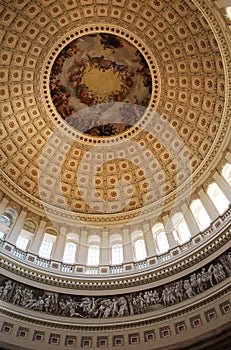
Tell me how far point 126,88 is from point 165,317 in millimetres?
17027

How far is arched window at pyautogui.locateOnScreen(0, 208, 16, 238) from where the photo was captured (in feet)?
73.5

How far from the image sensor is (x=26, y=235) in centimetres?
2328

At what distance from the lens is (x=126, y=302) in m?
19.4

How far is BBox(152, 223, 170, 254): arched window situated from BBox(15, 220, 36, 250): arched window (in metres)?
7.69

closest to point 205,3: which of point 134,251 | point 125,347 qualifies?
point 134,251

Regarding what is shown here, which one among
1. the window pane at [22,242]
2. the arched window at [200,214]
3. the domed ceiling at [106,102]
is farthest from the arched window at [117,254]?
the window pane at [22,242]

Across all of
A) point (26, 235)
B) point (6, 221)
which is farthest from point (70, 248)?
point (6, 221)

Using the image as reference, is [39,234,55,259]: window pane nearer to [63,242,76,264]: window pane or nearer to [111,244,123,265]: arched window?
[63,242,76,264]: window pane

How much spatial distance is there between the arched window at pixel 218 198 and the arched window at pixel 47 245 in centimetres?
1019

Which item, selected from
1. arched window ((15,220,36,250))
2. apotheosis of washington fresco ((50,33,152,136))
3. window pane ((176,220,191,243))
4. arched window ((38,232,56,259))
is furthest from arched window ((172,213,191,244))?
arched window ((15,220,36,250))

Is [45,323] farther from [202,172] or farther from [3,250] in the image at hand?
[202,172]

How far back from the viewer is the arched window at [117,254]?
22.7 metres

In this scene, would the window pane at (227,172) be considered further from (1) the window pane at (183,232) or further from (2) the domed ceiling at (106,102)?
(1) the window pane at (183,232)

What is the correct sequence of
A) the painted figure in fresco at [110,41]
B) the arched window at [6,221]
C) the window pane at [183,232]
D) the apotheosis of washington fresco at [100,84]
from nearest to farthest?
the window pane at [183,232], the arched window at [6,221], the painted figure in fresco at [110,41], the apotheosis of washington fresco at [100,84]
